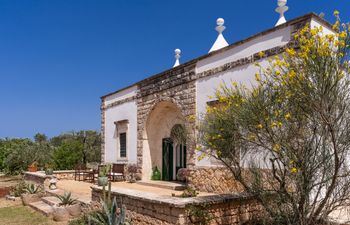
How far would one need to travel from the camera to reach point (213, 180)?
9734 millimetres

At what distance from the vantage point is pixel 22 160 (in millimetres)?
21750

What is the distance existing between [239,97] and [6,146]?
79.3ft

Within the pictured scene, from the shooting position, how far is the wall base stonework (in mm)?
9031

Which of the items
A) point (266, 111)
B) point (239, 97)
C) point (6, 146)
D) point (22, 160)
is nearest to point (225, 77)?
point (239, 97)

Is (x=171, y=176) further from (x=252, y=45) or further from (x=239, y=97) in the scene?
(x=239, y=97)

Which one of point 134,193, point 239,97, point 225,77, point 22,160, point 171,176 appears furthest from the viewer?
point 22,160

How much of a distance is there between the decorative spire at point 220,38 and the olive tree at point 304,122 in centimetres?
873

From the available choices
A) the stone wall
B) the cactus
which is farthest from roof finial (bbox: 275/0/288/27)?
the cactus

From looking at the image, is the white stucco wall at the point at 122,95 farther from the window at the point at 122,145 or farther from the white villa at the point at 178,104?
the window at the point at 122,145

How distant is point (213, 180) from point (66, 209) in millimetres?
4252

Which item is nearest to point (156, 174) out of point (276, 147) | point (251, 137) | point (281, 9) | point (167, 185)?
point (167, 185)

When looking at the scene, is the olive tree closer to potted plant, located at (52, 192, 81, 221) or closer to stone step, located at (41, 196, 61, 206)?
potted plant, located at (52, 192, 81, 221)

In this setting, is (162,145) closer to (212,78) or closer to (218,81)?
(212,78)

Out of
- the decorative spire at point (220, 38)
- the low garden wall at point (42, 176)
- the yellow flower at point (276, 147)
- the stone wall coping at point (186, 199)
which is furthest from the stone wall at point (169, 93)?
the yellow flower at point (276, 147)
